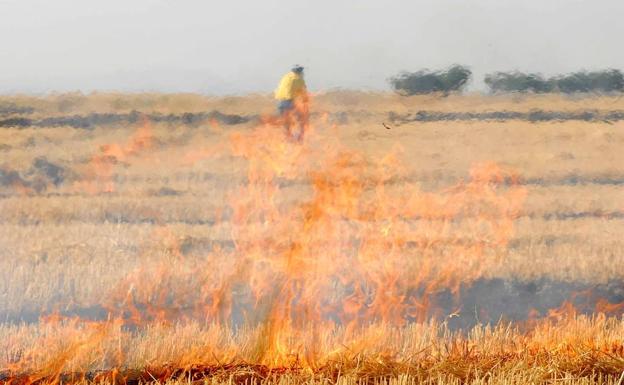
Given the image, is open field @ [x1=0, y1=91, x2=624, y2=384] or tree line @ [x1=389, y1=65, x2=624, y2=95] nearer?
open field @ [x1=0, y1=91, x2=624, y2=384]

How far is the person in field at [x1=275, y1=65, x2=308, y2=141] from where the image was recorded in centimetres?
1722

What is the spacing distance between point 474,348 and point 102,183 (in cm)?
1263

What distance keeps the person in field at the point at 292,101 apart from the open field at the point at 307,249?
0.45m

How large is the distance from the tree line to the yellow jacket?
3.56 metres

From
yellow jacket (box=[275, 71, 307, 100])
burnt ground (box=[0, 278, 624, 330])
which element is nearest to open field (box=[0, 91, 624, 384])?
burnt ground (box=[0, 278, 624, 330])

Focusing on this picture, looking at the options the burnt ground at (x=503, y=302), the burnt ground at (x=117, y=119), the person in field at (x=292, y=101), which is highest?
the person in field at (x=292, y=101)

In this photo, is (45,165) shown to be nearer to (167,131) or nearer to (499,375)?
(167,131)

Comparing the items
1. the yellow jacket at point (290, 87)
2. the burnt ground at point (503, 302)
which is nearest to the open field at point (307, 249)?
the burnt ground at point (503, 302)

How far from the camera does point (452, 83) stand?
13.8 m

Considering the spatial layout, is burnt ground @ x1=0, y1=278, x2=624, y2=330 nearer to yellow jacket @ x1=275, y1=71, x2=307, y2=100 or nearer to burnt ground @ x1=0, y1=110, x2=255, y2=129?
yellow jacket @ x1=275, y1=71, x2=307, y2=100

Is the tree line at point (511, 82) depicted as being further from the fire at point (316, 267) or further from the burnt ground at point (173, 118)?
the burnt ground at point (173, 118)

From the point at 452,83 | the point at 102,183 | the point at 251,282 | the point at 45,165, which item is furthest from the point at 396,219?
the point at 45,165

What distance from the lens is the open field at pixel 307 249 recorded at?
849 centimetres

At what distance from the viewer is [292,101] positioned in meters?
18.3
